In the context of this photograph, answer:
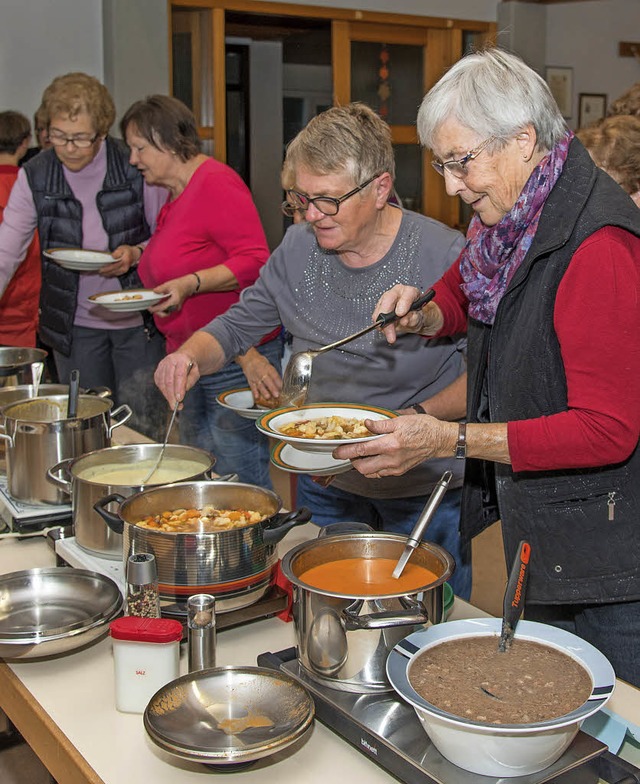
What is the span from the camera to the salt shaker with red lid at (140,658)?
1.28m

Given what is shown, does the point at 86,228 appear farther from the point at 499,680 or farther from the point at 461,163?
the point at 499,680

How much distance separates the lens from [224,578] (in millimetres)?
1431

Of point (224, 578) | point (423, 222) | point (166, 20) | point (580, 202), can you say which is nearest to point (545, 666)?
point (224, 578)

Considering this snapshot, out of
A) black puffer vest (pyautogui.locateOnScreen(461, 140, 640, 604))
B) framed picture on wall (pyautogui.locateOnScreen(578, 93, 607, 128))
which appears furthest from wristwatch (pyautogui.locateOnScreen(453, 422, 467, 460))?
framed picture on wall (pyautogui.locateOnScreen(578, 93, 607, 128))

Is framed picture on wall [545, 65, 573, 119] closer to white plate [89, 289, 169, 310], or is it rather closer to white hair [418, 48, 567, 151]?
white plate [89, 289, 169, 310]

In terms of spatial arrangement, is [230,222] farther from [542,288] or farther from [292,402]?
[542,288]

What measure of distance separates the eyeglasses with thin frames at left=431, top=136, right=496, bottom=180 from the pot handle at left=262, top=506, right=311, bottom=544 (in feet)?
1.92

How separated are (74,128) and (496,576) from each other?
226 centimetres

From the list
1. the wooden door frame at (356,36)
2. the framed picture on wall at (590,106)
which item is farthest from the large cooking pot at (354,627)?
the framed picture on wall at (590,106)

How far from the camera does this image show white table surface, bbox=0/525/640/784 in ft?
3.82

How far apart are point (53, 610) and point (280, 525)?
0.40m

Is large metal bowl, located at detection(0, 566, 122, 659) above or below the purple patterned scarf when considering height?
below

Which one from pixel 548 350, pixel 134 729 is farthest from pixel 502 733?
pixel 548 350

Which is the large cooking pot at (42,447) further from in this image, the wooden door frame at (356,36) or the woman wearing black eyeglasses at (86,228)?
the wooden door frame at (356,36)
